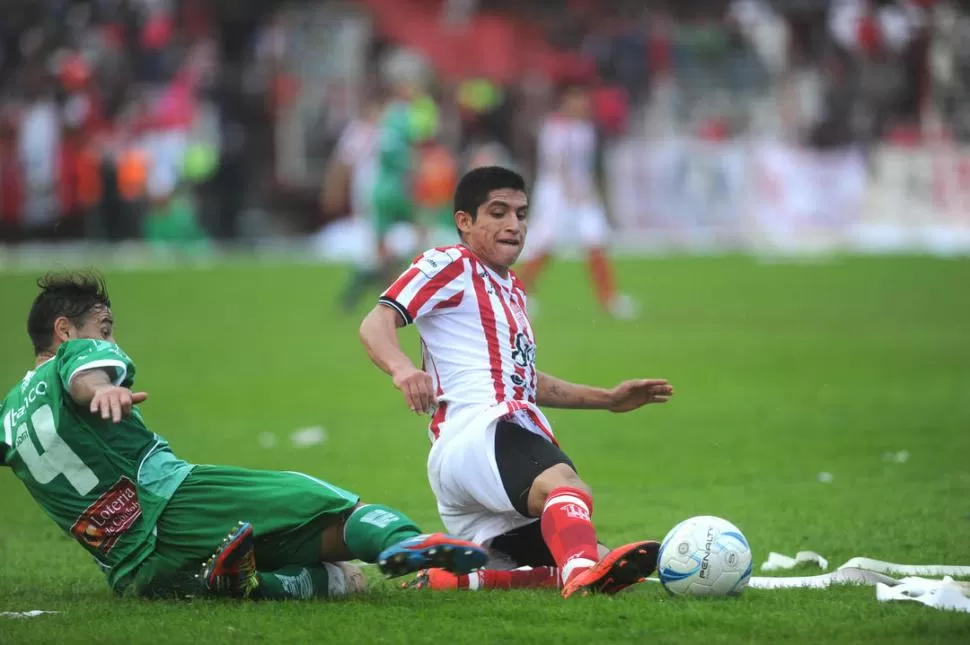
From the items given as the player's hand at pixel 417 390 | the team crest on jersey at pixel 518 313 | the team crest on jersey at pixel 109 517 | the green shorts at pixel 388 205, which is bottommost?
the team crest on jersey at pixel 109 517

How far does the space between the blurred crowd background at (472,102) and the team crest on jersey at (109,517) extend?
2276 cm

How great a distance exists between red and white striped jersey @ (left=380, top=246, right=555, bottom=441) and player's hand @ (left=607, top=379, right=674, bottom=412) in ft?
1.23

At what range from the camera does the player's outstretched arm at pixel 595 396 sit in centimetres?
632

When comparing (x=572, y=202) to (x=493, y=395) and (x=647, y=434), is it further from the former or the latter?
(x=493, y=395)

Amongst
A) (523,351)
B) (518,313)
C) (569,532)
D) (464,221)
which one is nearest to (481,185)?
(464,221)

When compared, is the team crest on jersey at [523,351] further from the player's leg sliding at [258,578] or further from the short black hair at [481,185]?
the player's leg sliding at [258,578]

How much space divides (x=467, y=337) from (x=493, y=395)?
28 cm

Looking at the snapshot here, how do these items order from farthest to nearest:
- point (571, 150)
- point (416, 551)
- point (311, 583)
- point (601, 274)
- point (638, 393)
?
point (571, 150), point (601, 274), point (638, 393), point (311, 583), point (416, 551)

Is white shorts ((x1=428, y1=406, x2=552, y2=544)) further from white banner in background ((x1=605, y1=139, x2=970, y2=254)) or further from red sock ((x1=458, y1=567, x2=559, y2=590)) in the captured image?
white banner in background ((x1=605, y1=139, x2=970, y2=254))

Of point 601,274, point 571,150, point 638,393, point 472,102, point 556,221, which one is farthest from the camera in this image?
point 472,102

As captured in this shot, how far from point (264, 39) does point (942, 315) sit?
1881 cm

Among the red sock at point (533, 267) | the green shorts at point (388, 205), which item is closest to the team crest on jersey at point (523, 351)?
the red sock at point (533, 267)

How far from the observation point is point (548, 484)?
221 inches

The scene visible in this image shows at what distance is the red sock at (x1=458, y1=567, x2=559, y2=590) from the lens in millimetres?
5840
